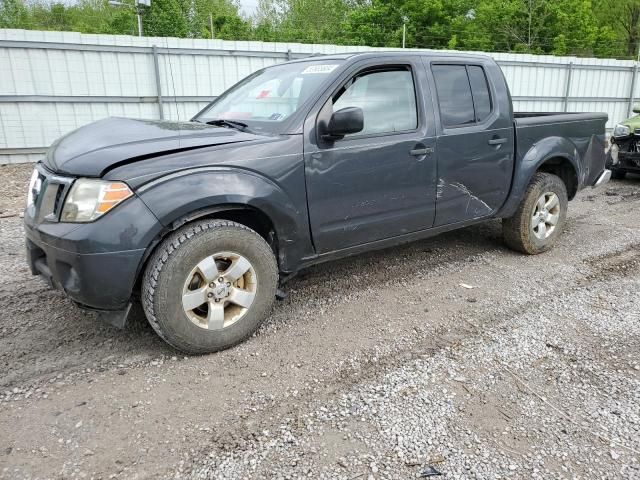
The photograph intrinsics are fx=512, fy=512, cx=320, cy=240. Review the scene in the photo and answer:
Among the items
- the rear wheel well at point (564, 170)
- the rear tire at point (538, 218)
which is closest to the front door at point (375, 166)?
the rear tire at point (538, 218)

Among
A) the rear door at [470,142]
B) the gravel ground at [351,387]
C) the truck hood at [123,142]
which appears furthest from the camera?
the rear door at [470,142]

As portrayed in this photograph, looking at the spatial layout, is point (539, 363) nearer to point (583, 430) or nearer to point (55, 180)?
point (583, 430)

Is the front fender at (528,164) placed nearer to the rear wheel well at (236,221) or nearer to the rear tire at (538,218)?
the rear tire at (538,218)

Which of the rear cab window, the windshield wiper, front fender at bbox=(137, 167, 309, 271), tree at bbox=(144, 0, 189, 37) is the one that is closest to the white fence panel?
the windshield wiper

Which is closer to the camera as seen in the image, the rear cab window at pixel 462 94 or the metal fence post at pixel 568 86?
the rear cab window at pixel 462 94

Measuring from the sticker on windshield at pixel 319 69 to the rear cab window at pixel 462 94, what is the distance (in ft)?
3.11

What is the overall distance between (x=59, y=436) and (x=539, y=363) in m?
2.67

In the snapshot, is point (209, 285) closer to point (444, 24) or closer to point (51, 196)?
point (51, 196)

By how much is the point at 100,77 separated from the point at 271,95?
25.0ft

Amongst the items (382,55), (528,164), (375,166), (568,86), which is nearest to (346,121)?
(375,166)

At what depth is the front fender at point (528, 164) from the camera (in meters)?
4.68

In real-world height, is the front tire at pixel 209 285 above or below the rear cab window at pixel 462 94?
below

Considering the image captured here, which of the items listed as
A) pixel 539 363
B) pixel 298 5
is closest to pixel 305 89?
pixel 539 363

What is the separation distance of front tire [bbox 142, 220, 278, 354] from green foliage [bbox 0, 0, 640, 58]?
3029 cm
